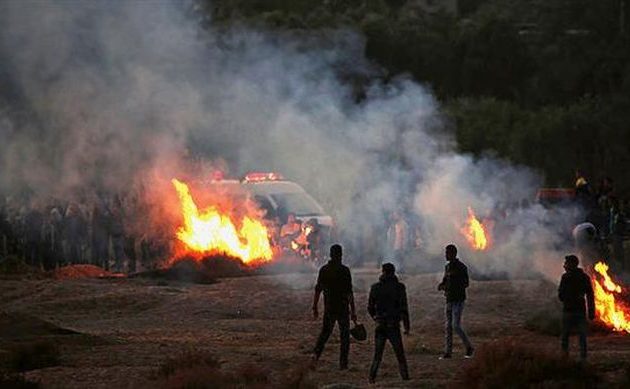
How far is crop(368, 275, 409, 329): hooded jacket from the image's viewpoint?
16.5 meters

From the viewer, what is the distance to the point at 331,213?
34781 millimetres

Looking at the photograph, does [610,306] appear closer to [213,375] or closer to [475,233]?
[213,375]

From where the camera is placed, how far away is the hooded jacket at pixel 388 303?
1647 centimetres

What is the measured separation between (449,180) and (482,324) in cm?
918

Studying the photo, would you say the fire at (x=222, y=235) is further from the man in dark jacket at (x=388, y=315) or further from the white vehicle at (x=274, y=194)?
the man in dark jacket at (x=388, y=315)

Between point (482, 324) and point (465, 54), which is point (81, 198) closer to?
point (482, 324)

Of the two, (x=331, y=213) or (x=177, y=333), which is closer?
(x=177, y=333)

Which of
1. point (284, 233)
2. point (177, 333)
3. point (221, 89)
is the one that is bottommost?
point (177, 333)

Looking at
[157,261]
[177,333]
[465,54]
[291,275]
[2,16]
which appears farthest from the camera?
[465,54]

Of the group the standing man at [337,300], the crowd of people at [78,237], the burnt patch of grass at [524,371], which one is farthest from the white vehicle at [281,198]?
the burnt patch of grass at [524,371]

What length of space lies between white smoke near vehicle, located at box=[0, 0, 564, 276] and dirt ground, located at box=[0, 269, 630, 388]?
2.83m

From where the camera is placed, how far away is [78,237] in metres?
33.4

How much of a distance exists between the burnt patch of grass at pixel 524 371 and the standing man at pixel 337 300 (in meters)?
1.84

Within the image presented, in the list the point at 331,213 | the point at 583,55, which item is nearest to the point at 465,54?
the point at 583,55
